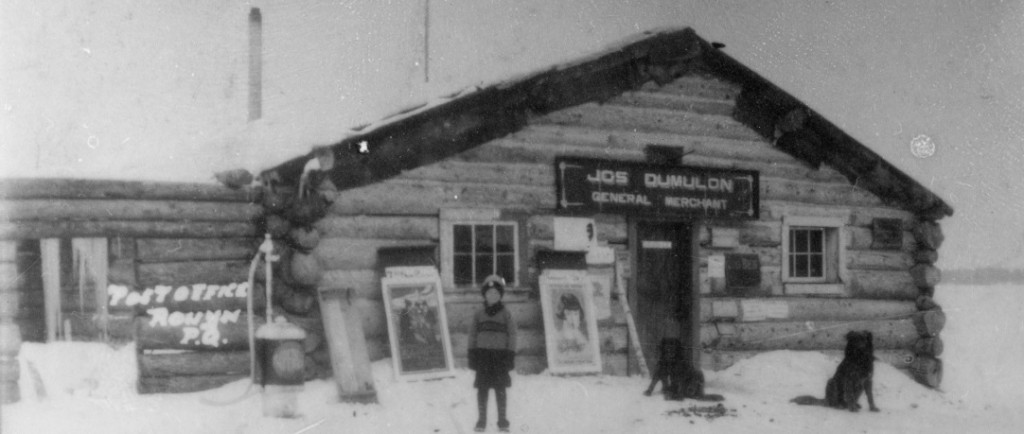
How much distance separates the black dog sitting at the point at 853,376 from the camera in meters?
10.2

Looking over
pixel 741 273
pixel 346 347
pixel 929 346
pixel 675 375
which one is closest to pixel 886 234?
pixel 929 346

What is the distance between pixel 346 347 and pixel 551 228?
311cm

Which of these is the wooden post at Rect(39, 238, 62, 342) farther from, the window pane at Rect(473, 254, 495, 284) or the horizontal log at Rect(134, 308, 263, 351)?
the window pane at Rect(473, 254, 495, 284)

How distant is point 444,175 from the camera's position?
10484 millimetres

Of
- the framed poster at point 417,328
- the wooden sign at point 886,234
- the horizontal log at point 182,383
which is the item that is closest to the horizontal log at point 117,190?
the horizontal log at point 182,383

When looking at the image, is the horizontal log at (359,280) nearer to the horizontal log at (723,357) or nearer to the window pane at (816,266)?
the horizontal log at (723,357)

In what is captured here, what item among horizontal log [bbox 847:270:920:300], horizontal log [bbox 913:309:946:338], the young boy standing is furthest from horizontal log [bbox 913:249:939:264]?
the young boy standing

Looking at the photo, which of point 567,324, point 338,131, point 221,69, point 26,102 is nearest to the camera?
point 26,102

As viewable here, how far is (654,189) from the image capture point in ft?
38.2

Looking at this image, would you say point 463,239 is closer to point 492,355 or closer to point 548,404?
point 548,404

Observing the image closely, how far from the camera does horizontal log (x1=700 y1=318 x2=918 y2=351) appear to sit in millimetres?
12109

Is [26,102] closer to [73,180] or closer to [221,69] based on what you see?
[73,180]

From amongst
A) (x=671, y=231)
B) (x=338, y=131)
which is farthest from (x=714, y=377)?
(x=338, y=131)

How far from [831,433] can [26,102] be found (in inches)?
336
